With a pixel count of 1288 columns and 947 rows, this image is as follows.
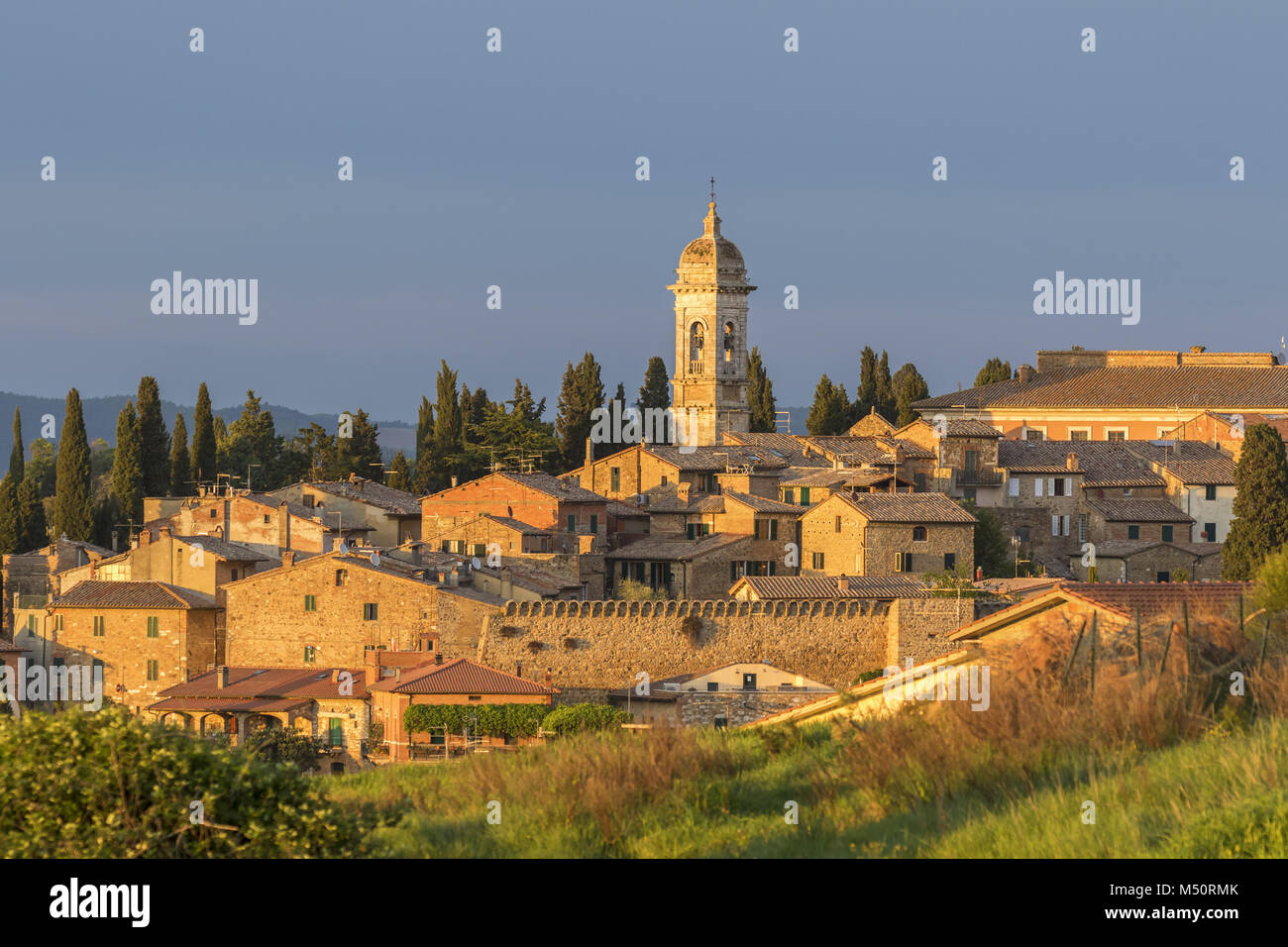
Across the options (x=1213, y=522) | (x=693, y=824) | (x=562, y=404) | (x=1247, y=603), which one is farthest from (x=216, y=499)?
(x=693, y=824)

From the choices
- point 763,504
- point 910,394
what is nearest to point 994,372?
point 910,394

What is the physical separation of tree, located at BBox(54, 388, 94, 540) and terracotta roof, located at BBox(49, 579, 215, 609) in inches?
484

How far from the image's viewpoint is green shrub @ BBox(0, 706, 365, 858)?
10.6 metres

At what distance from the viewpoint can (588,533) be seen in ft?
167

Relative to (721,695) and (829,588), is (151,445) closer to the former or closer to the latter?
(829,588)

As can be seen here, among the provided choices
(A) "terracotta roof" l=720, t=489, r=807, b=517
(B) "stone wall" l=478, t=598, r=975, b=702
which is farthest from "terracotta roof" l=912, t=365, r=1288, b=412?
(B) "stone wall" l=478, t=598, r=975, b=702

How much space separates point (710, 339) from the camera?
70.3m

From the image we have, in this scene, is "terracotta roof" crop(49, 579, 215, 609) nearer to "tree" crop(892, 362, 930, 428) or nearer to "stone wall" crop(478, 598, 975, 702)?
"stone wall" crop(478, 598, 975, 702)

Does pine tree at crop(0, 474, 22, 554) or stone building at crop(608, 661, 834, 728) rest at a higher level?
pine tree at crop(0, 474, 22, 554)

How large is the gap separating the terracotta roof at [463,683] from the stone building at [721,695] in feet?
6.00

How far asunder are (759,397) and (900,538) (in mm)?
28632

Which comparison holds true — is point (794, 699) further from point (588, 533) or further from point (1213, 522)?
point (1213, 522)

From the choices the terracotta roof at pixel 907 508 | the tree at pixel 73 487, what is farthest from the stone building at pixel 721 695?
the tree at pixel 73 487
